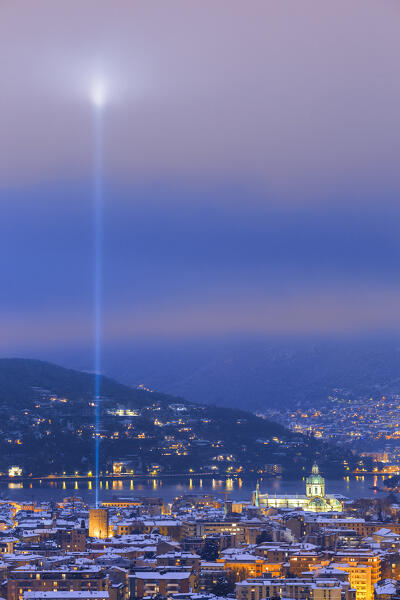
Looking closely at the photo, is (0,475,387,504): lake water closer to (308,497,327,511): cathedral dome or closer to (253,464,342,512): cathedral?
(253,464,342,512): cathedral

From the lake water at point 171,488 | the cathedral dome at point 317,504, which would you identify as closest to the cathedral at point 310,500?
the cathedral dome at point 317,504

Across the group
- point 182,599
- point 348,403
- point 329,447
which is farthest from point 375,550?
point 348,403

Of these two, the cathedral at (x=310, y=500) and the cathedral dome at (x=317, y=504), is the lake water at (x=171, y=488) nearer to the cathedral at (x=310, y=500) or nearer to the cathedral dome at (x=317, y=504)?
the cathedral at (x=310, y=500)

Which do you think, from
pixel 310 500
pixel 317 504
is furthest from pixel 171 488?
pixel 317 504

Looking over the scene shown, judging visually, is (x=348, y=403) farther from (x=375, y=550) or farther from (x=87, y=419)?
(x=375, y=550)

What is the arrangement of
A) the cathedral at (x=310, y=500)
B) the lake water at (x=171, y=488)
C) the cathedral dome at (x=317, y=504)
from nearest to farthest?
the cathedral dome at (x=317, y=504)
the cathedral at (x=310, y=500)
the lake water at (x=171, y=488)

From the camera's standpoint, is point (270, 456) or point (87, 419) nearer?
point (270, 456)
